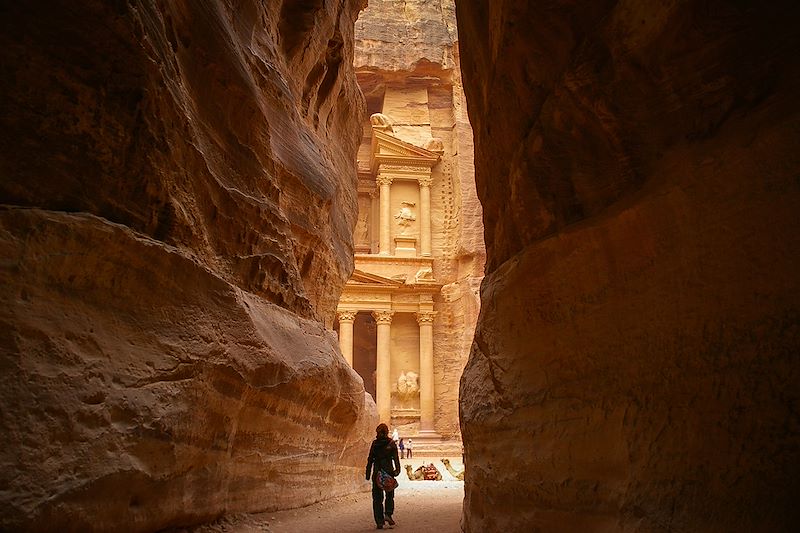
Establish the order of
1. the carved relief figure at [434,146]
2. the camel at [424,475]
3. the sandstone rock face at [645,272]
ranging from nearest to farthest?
1. the sandstone rock face at [645,272]
2. the camel at [424,475]
3. the carved relief figure at [434,146]

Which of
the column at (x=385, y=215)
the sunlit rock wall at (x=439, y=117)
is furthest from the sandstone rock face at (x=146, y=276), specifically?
the column at (x=385, y=215)

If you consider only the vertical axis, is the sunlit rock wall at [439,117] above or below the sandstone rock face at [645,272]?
above

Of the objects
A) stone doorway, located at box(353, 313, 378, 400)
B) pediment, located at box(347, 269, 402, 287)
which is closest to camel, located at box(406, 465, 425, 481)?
pediment, located at box(347, 269, 402, 287)

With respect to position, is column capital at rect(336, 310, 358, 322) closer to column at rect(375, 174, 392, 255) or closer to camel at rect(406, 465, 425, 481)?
column at rect(375, 174, 392, 255)

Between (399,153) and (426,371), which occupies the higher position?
(399,153)

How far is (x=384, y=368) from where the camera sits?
27766 millimetres

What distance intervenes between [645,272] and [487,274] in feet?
9.14

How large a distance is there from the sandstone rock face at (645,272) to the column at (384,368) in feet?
72.8

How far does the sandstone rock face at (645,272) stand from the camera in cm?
279

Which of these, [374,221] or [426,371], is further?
[374,221]

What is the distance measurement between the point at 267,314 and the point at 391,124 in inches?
1079

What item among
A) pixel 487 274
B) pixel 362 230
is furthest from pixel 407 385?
pixel 487 274

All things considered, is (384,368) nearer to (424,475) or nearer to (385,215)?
(385,215)

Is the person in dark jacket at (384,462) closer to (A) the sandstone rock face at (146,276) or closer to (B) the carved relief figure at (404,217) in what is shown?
(A) the sandstone rock face at (146,276)
